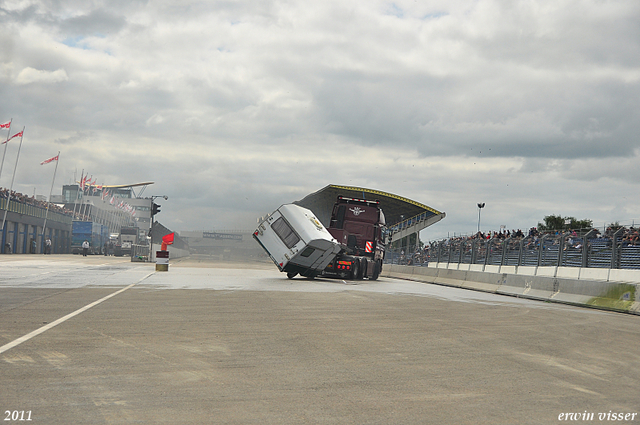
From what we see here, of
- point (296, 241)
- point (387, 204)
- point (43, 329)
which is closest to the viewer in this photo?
point (43, 329)

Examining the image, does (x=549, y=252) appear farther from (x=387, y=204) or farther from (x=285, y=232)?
(x=387, y=204)

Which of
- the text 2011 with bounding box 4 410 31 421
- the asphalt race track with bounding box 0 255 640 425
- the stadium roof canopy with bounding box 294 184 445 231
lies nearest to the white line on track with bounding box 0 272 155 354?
the asphalt race track with bounding box 0 255 640 425

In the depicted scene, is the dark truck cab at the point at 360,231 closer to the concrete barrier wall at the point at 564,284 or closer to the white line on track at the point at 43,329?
the concrete barrier wall at the point at 564,284

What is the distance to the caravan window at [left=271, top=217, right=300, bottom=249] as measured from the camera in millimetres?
24625

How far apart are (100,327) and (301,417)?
535 cm

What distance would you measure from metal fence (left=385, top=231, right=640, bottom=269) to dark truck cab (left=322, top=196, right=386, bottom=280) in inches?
210

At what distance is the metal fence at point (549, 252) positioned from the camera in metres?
19.8

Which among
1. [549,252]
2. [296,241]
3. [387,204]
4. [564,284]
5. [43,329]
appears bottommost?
[43,329]

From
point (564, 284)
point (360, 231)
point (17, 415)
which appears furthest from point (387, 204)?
point (17, 415)

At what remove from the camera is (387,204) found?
64.0m

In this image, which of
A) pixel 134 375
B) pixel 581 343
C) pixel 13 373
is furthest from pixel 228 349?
pixel 581 343

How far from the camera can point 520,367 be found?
6984 mm

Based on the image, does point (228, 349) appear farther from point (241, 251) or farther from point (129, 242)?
point (241, 251)

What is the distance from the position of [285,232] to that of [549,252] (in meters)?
10.2
